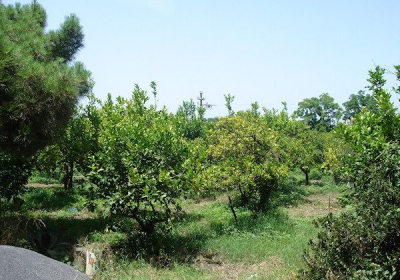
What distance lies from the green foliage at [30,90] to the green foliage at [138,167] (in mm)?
994

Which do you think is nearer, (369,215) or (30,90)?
(369,215)

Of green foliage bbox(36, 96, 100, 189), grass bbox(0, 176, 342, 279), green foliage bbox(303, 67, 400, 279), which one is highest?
green foliage bbox(36, 96, 100, 189)

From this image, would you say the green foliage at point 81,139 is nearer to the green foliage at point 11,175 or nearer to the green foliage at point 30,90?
the green foliage at point 11,175

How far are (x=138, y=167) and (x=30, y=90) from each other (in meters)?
2.39

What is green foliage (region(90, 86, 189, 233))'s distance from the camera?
22.8 feet

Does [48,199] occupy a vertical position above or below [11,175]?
below

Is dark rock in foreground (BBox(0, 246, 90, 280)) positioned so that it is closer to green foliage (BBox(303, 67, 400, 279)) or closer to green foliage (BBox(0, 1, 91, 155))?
green foliage (BBox(303, 67, 400, 279))

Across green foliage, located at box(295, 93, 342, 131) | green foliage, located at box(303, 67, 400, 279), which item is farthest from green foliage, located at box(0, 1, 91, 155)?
green foliage, located at box(295, 93, 342, 131)

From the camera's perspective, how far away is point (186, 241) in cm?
809

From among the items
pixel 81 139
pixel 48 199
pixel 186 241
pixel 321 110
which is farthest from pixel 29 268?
pixel 321 110

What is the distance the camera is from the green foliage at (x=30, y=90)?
6652 mm

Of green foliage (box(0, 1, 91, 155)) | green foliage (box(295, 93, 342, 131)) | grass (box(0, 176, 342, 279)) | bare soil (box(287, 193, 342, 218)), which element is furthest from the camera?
green foliage (box(295, 93, 342, 131))

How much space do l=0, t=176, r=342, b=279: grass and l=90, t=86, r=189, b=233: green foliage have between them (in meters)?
0.65

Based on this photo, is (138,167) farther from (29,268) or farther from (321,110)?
(321,110)
